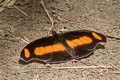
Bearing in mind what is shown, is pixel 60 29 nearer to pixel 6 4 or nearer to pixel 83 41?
pixel 83 41

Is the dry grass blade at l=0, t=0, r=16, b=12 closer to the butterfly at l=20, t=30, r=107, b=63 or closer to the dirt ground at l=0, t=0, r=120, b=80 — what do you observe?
the dirt ground at l=0, t=0, r=120, b=80

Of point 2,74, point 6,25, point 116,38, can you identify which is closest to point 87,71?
point 116,38

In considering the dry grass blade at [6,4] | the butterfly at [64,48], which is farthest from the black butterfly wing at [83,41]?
the dry grass blade at [6,4]

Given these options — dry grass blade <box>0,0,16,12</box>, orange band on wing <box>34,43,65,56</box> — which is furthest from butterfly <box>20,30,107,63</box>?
dry grass blade <box>0,0,16,12</box>

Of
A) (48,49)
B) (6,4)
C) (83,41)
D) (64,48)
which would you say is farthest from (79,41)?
(6,4)

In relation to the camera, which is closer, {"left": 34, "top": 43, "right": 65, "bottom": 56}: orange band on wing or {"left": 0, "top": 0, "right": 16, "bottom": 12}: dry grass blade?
{"left": 34, "top": 43, "right": 65, "bottom": 56}: orange band on wing

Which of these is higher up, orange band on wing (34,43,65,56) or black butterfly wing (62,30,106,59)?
black butterfly wing (62,30,106,59)

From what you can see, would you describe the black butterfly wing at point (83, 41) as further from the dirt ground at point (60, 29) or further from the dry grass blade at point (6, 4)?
the dry grass blade at point (6, 4)
